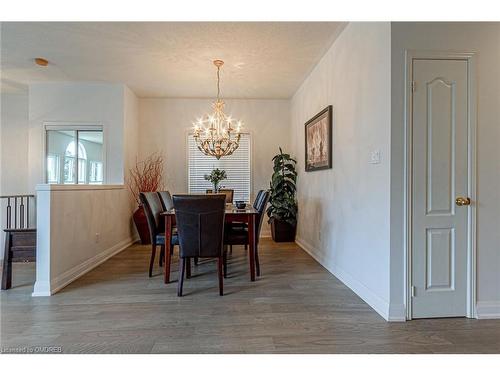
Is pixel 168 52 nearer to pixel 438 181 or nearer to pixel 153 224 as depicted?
pixel 153 224

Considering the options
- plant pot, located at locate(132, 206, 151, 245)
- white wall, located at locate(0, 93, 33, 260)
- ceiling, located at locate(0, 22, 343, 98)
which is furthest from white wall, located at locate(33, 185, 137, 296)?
white wall, located at locate(0, 93, 33, 260)

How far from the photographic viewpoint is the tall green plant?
543 centimetres

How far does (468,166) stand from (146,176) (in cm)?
492

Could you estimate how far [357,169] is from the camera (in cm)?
294

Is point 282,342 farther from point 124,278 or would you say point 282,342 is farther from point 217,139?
point 217,139

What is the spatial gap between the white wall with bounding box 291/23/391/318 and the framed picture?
10cm

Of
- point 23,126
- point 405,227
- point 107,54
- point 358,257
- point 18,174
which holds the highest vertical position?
point 107,54

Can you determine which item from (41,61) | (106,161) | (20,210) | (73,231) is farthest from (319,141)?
(20,210)

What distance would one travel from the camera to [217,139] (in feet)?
13.5

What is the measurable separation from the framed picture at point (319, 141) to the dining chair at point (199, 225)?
1.63m

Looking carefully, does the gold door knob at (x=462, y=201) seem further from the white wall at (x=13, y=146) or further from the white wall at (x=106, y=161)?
the white wall at (x=13, y=146)

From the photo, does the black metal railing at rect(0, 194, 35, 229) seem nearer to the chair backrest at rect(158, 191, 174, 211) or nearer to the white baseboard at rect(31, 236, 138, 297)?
the white baseboard at rect(31, 236, 138, 297)
